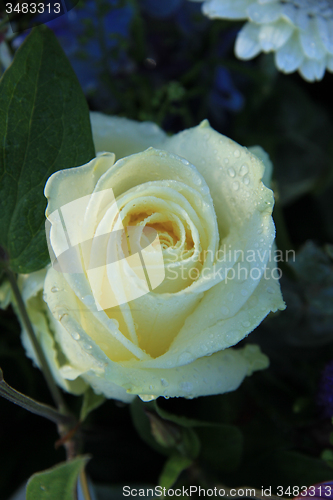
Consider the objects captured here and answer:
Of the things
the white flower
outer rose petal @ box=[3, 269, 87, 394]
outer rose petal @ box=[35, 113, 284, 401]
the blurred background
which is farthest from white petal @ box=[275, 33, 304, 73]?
outer rose petal @ box=[3, 269, 87, 394]

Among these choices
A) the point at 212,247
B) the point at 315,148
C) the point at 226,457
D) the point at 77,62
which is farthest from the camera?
the point at 315,148

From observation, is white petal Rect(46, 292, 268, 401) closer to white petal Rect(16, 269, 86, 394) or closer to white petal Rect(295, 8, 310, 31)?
white petal Rect(16, 269, 86, 394)

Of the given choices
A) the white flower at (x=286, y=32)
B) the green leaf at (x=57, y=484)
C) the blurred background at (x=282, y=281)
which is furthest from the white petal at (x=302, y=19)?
the green leaf at (x=57, y=484)

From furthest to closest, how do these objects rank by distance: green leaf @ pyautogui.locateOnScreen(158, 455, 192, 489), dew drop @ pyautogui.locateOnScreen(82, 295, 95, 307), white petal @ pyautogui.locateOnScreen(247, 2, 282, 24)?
white petal @ pyautogui.locateOnScreen(247, 2, 282, 24) → green leaf @ pyautogui.locateOnScreen(158, 455, 192, 489) → dew drop @ pyautogui.locateOnScreen(82, 295, 95, 307)

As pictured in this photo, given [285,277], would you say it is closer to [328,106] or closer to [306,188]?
[306,188]

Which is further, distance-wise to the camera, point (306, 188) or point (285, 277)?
point (306, 188)

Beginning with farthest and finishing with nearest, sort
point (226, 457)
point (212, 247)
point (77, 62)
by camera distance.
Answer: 1. point (77, 62)
2. point (226, 457)
3. point (212, 247)

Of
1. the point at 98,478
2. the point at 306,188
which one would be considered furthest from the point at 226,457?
the point at 306,188
